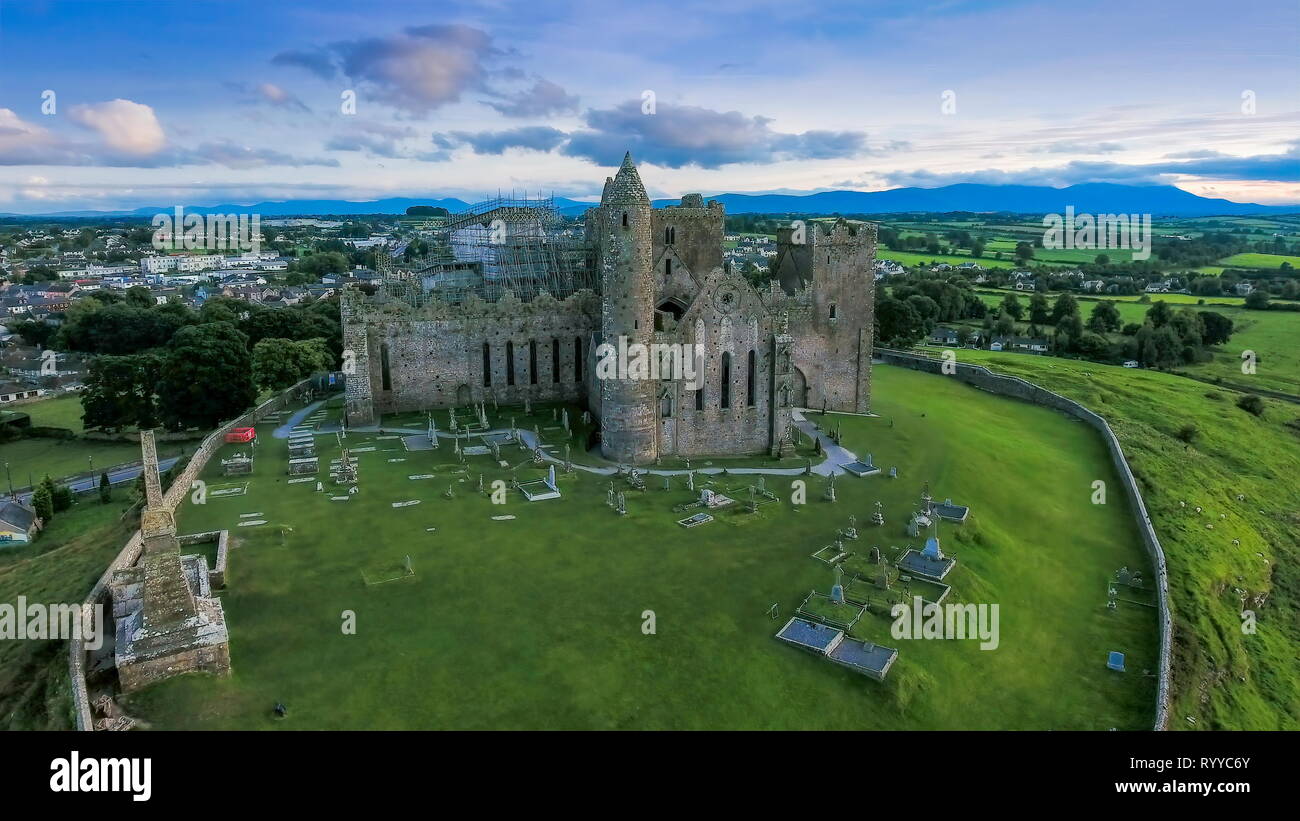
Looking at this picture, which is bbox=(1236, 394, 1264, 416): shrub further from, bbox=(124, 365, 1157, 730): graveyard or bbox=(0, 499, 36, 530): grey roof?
bbox=(0, 499, 36, 530): grey roof

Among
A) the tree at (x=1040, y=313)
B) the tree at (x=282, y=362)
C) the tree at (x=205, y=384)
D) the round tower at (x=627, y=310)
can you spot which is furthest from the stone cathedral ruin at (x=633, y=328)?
the tree at (x=1040, y=313)

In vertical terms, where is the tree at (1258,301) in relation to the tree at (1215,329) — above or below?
above

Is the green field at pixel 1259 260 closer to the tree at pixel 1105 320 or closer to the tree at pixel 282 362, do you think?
the tree at pixel 1105 320

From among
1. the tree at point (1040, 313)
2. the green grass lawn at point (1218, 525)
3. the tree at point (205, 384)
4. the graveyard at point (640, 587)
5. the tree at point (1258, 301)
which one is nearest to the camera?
the graveyard at point (640, 587)

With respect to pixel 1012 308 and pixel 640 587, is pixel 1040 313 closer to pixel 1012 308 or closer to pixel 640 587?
pixel 1012 308

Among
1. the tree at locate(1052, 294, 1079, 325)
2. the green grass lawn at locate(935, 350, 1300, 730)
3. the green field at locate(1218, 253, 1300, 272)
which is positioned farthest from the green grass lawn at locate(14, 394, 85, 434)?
the green field at locate(1218, 253, 1300, 272)
